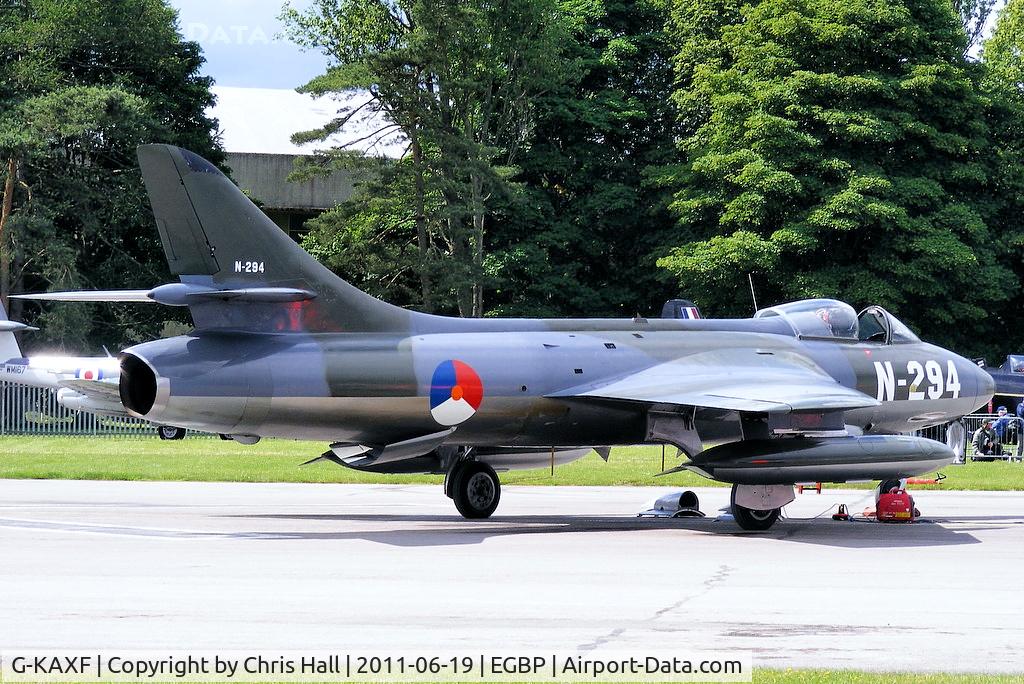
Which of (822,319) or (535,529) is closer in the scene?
(535,529)

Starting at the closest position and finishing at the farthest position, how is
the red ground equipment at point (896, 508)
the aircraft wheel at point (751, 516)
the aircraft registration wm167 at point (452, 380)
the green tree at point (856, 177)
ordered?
the aircraft registration wm167 at point (452, 380)
the aircraft wheel at point (751, 516)
the red ground equipment at point (896, 508)
the green tree at point (856, 177)

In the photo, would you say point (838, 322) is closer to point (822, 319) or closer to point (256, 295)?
point (822, 319)

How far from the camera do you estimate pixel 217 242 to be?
656 inches

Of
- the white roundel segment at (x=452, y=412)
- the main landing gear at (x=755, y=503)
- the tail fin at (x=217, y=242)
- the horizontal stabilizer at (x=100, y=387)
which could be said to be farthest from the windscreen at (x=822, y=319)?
the horizontal stabilizer at (x=100, y=387)

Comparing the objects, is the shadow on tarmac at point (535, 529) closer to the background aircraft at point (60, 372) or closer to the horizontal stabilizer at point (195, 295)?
the horizontal stabilizer at point (195, 295)

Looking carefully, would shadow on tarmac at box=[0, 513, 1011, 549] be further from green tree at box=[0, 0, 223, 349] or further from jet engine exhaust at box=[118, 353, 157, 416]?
green tree at box=[0, 0, 223, 349]

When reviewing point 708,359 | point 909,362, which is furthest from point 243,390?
point 909,362

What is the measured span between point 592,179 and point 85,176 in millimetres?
20524

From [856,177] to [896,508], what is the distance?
29.6 meters

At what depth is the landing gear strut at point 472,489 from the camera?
19.1 metres

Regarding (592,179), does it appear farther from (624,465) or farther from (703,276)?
(624,465)

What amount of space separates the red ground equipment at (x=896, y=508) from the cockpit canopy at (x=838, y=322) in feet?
8.16

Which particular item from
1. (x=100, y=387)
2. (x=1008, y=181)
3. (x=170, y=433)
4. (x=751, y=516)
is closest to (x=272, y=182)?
(x=170, y=433)

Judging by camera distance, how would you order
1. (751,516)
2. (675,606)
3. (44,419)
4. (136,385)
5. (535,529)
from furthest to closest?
(44,419) → (535,529) → (751,516) → (136,385) → (675,606)
